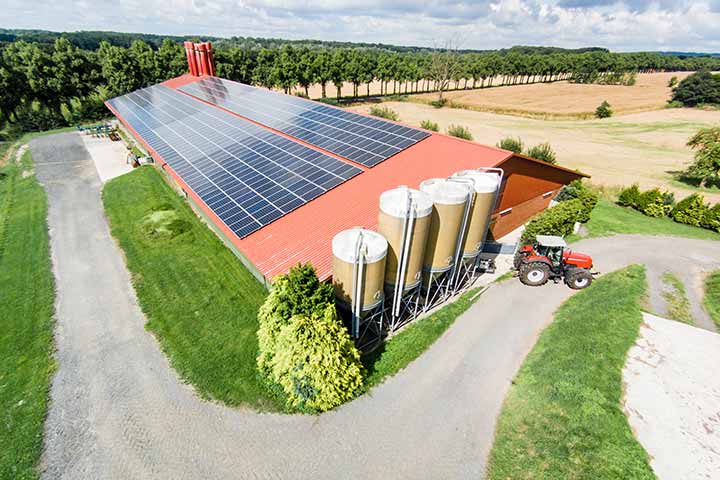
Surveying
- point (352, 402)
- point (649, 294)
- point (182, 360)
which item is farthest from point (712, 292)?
point (182, 360)

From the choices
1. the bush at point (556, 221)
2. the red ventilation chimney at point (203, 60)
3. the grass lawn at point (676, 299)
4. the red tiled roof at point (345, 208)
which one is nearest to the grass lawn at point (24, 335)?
the red tiled roof at point (345, 208)

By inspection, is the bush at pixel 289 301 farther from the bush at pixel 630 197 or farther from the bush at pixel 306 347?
the bush at pixel 630 197

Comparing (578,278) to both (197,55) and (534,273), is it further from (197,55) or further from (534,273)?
(197,55)

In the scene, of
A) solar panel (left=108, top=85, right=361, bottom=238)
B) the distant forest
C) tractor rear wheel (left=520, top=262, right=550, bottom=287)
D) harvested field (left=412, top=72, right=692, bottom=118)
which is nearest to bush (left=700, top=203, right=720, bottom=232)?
tractor rear wheel (left=520, top=262, right=550, bottom=287)

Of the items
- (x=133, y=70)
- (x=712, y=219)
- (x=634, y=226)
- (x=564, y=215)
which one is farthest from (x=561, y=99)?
(x=133, y=70)

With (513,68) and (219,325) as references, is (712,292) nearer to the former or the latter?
(219,325)
